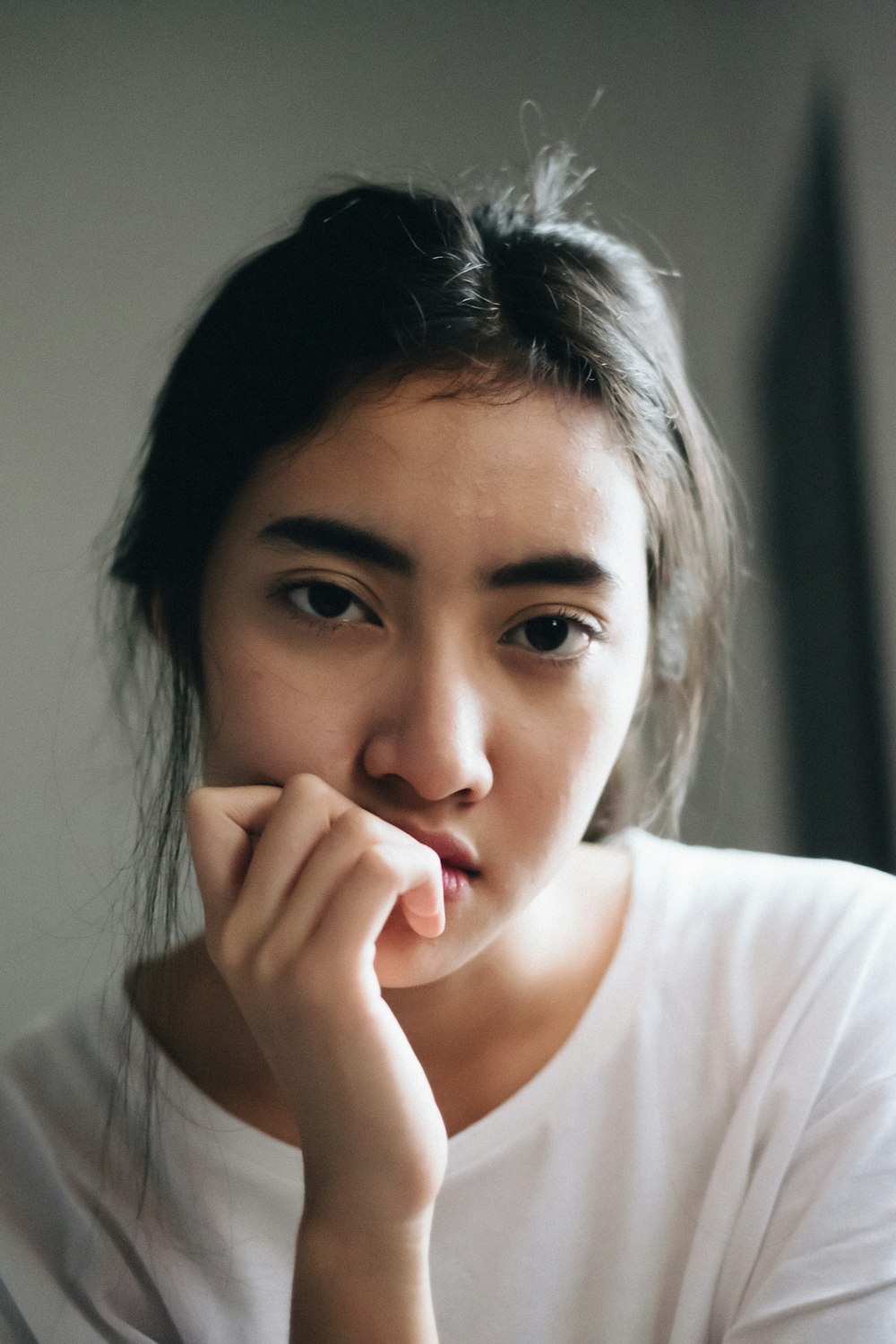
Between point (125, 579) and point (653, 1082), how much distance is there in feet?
1.95

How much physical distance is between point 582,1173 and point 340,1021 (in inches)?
12.1

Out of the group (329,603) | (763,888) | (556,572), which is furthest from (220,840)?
(763,888)

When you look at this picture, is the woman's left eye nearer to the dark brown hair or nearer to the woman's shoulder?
the dark brown hair

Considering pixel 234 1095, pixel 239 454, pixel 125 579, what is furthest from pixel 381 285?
pixel 234 1095

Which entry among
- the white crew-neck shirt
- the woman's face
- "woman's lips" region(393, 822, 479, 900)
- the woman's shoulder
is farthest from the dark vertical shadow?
"woman's lips" region(393, 822, 479, 900)

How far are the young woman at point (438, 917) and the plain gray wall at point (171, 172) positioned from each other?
0.35 meters

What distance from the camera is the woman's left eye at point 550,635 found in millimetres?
Answer: 752

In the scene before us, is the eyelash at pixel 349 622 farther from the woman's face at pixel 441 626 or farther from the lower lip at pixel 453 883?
the lower lip at pixel 453 883

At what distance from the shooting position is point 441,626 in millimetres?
705

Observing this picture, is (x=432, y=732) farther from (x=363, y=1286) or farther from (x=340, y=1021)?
(x=363, y=1286)

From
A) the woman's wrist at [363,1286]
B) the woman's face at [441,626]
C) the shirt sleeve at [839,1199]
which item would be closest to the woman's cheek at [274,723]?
the woman's face at [441,626]

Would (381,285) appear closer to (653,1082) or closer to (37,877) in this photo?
(653,1082)

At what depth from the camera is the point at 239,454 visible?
787 mm

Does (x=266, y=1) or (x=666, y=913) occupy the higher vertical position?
(x=266, y=1)
